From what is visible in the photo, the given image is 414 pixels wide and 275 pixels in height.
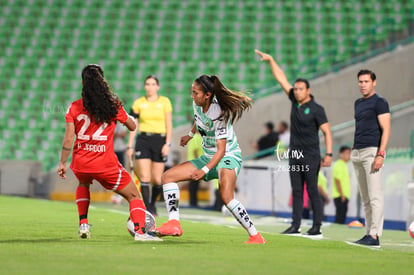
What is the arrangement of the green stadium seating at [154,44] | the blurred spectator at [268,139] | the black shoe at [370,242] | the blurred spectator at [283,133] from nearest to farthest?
the black shoe at [370,242], the blurred spectator at [283,133], the blurred spectator at [268,139], the green stadium seating at [154,44]

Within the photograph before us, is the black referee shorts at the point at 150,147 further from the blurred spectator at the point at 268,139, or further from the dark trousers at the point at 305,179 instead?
the blurred spectator at the point at 268,139

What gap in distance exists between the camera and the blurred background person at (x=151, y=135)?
44.4 ft

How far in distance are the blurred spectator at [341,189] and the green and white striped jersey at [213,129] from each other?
296 inches

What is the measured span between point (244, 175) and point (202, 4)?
11645 millimetres

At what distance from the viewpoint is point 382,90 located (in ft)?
77.8

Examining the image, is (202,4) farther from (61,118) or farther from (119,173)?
Result: (119,173)

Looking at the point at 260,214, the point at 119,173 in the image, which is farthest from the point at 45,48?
the point at 119,173

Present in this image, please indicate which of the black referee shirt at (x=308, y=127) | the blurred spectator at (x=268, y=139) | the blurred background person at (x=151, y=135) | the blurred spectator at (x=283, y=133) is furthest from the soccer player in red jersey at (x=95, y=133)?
the blurred spectator at (x=268, y=139)

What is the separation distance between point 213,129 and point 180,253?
155 cm

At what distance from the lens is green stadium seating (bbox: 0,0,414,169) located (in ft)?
83.7

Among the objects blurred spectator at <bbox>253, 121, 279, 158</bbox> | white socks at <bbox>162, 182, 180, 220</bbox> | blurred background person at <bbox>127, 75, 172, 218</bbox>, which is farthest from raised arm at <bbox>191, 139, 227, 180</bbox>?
blurred spectator at <bbox>253, 121, 279, 158</bbox>

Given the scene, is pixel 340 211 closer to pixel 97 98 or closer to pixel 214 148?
pixel 214 148

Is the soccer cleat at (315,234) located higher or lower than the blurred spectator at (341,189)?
lower

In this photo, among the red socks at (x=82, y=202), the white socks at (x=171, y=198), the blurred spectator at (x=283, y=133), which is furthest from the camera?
the blurred spectator at (x=283, y=133)
